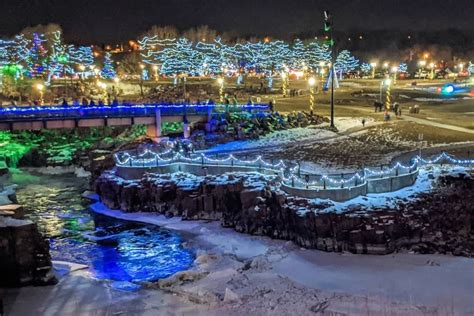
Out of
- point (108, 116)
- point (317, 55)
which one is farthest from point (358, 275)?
point (317, 55)

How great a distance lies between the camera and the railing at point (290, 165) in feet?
95.1

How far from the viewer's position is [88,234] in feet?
104

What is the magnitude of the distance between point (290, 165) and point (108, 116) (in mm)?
22189

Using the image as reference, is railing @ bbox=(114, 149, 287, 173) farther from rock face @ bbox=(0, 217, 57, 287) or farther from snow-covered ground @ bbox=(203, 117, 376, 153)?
rock face @ bbox=(0, 217, 57, 287)

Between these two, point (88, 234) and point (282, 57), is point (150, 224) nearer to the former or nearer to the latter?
point (88, 234)

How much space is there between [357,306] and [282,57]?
108082 millimetres

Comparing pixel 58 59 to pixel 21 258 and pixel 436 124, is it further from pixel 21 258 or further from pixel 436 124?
pixel 21 258

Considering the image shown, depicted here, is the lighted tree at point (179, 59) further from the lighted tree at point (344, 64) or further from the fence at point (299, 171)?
the fence at point (299, 171)

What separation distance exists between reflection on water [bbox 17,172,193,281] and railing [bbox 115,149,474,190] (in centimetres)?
510

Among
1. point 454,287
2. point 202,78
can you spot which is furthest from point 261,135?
point 202,78

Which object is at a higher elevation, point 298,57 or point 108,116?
point 298,57

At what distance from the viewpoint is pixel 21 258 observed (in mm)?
23562

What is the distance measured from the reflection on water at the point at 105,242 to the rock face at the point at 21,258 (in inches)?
108

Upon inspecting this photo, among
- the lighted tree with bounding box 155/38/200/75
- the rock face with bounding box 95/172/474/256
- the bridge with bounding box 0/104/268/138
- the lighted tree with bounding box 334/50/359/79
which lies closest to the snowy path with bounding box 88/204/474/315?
the rock face with bounding box 95/172/474/256
